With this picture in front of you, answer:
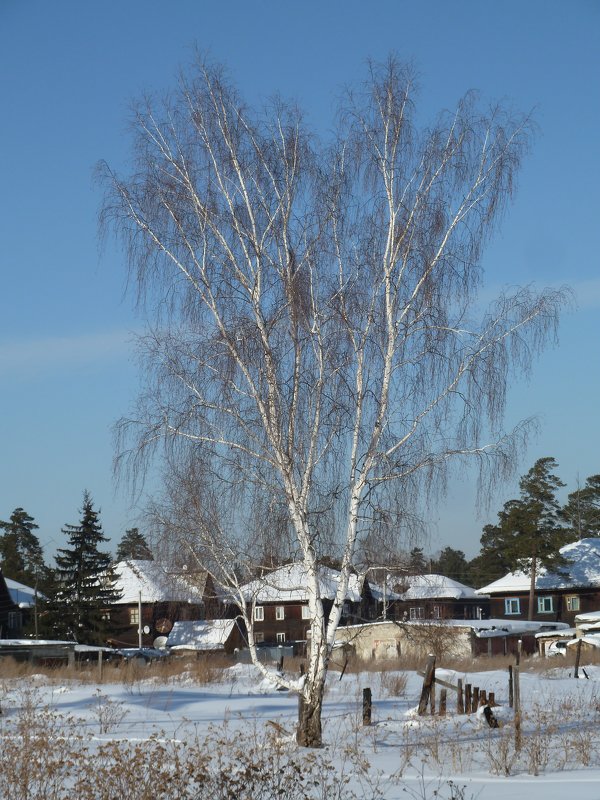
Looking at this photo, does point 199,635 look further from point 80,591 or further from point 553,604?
point 553,604

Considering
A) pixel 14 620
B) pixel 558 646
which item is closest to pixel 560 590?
pixel 558 646

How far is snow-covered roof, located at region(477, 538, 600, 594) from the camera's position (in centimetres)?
7106

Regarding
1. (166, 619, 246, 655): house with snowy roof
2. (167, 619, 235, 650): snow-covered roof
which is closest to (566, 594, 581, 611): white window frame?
(166, 619, 246, 655): house with snowy roof

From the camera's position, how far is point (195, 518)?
16.1 meters

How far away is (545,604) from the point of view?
240 ft

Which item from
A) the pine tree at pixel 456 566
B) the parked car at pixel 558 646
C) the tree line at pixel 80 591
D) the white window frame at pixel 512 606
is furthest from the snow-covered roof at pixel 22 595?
the pine tree at pixel 456 566

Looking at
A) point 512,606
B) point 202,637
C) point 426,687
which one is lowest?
point 202,637

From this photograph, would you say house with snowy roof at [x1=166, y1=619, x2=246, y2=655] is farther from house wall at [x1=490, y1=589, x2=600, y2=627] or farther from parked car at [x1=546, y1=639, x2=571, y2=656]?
house wall at [x1=490, y1=589, x2=600, y2=627]

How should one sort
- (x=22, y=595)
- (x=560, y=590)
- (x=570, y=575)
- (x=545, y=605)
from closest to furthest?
(x=570, y=575) → (x=560, y=590) → (x=545, y=605) → (x=22, y=595)

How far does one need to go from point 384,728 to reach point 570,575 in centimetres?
5734

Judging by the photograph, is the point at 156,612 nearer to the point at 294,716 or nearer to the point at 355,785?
the point at 294,716

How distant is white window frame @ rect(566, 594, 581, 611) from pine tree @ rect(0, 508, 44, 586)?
46802 mm

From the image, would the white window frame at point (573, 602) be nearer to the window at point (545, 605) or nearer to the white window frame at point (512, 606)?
the window at point (545, 605)

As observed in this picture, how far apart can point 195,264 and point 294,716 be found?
9.83 meters
